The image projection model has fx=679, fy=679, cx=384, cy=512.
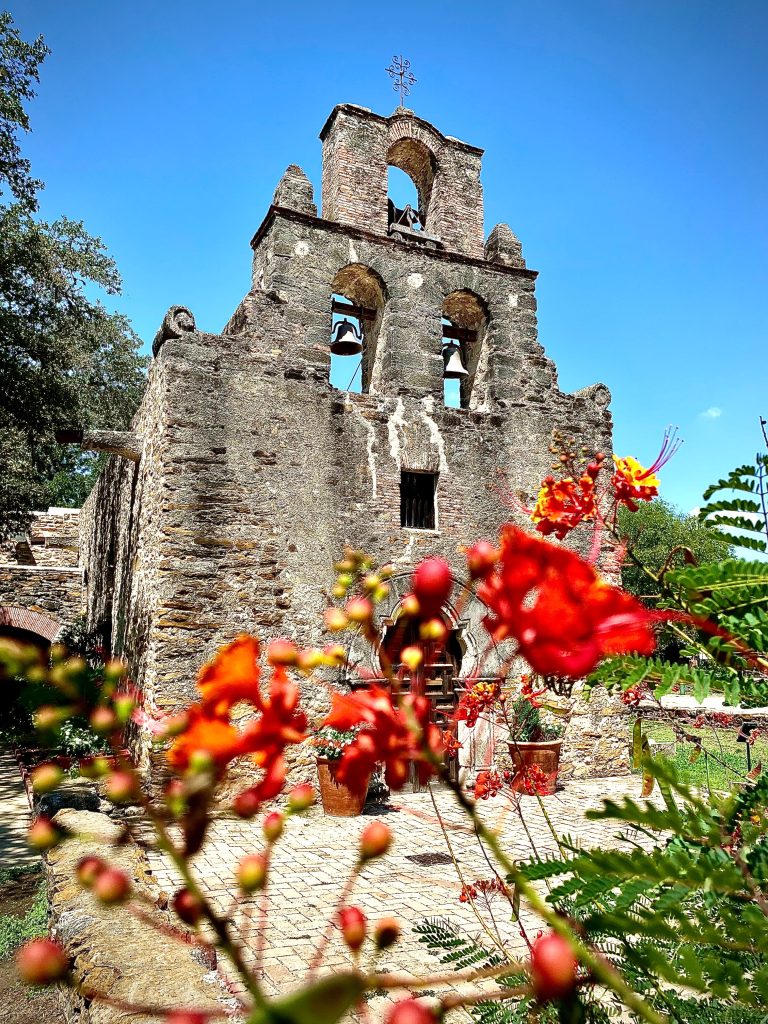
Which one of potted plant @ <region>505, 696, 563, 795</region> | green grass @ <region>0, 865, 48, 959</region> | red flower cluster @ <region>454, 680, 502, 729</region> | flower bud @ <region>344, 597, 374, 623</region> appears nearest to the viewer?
flower bud @ <region>344, 597, 374, 623</region>

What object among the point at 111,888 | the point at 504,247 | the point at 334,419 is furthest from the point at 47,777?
the point at 504,247

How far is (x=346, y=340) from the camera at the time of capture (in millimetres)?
9383

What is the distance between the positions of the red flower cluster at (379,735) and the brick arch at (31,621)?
628 inches

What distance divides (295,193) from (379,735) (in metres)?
9.34

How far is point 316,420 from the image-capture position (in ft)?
28.9

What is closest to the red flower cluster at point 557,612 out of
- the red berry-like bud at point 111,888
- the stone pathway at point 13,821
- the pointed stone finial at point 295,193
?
the red berry-like bud at point 111,888

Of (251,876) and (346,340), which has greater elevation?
(346,340)

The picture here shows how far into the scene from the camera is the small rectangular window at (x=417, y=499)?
9.40m

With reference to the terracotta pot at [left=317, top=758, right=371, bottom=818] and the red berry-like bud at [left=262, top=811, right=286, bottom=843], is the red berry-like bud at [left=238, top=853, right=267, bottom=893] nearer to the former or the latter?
the red berry-like bud at [left=262, top=811, right=286, bottom=843]

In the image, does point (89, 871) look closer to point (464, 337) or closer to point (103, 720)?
point (103, 720)

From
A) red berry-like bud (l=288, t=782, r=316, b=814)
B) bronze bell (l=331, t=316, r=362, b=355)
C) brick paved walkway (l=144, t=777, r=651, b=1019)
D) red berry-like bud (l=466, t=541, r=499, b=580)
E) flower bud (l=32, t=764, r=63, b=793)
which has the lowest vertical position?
brick paved walkway (l=144, t=777, r=651, b=1019)

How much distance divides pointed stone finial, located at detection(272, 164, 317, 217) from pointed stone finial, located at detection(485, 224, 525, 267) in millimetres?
2965

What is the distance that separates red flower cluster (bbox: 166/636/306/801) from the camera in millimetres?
797

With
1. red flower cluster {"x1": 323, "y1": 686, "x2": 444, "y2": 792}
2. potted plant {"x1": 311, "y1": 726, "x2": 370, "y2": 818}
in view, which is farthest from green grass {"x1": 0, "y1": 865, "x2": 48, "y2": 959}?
red flower cluster {"x1": 323, "y1": 686, "x2": 444, "y2": 792}
